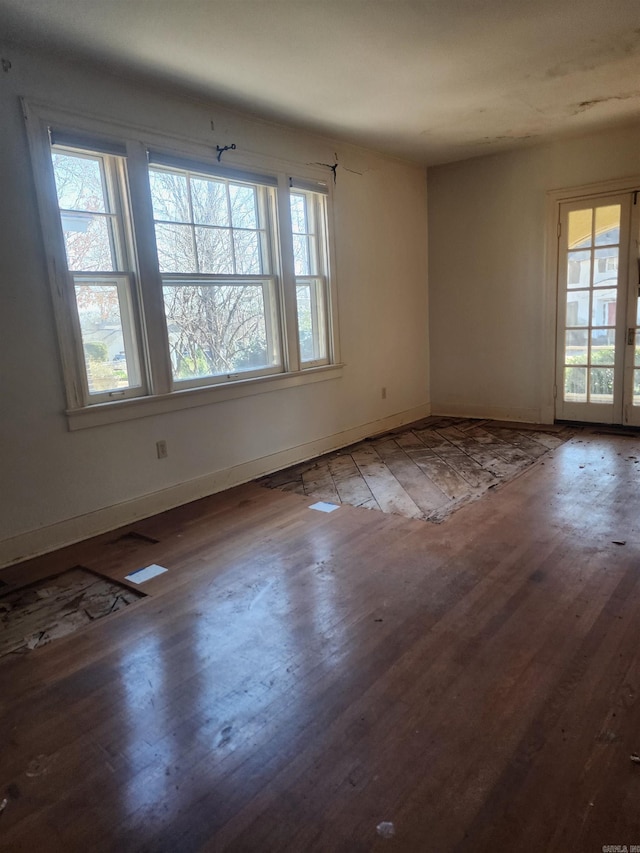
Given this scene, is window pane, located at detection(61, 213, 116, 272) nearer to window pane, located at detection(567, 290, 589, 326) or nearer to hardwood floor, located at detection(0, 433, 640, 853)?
hardwood floor, located at detection(0, 433, 640, 853)

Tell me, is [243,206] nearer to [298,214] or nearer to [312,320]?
[298,214]

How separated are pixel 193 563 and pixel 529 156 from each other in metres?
5.10

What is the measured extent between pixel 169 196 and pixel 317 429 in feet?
7.54

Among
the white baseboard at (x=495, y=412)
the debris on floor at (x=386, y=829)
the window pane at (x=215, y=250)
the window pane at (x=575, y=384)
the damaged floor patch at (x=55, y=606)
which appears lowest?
the damaged floor patch at (x=55, y=606)

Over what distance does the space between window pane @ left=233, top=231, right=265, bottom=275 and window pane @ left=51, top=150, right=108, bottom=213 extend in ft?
3.42

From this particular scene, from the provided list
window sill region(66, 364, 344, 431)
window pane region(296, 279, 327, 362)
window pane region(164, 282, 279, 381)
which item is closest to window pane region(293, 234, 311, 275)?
window pane region(296, 279, 327, 362)

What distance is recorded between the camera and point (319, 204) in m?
4.89

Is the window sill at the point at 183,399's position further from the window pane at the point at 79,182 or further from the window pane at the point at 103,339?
the window pane at the point at 79,182

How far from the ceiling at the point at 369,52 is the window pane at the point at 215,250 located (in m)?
0.89

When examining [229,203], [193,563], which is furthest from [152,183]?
[193,563]

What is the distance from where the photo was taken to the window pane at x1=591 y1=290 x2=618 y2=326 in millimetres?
5270

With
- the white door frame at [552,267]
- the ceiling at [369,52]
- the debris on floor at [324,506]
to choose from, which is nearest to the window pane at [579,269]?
the white door frame at [552,267]

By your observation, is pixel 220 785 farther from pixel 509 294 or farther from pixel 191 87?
pixel 509 294

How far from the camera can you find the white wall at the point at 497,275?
5441 mm
